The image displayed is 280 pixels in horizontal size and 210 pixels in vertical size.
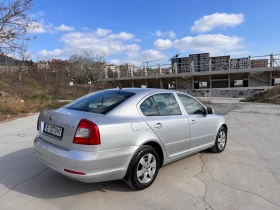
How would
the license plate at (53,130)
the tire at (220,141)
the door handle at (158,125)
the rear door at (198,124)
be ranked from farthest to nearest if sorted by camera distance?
the tire at (220,141) < the rear door at (198,124) < the door handle at (158,125) < the license plate at (53,130)

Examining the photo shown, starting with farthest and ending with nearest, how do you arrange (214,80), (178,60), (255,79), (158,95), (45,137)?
1. (178,60)
2. (214,80)
3. (255,79)
4. (158,95)
5. (45,137)

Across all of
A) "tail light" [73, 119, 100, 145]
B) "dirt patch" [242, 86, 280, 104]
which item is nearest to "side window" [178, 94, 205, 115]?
"tail light" [73, 119, 100, 145]

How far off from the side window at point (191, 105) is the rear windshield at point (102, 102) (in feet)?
4.01

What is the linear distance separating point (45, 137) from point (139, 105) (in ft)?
4.94

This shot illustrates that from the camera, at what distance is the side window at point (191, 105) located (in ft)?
15.2

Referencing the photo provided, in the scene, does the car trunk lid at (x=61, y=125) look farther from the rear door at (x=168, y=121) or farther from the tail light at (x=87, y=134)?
the rear door at (x=168, y=121)

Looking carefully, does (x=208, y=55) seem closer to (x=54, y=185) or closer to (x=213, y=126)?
(x=213, y=126)

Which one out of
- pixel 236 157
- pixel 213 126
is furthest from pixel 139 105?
pixel 236 157

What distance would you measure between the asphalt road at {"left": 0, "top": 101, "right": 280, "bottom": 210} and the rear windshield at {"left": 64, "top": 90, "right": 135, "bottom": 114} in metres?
1.18

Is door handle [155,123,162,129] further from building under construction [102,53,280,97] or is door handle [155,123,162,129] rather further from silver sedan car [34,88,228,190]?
building under construction [102,53,280,97]

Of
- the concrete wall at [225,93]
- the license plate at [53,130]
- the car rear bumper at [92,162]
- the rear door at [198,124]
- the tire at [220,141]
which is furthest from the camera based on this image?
the concrete wall at [225,93]

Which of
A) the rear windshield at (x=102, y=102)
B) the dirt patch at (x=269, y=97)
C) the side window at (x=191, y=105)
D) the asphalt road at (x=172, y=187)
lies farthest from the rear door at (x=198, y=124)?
the dirt patch at (x=269, y=97)

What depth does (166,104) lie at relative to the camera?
14.0 feet

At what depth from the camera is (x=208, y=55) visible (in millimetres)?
37812
